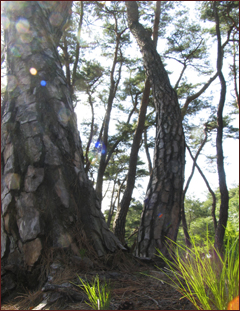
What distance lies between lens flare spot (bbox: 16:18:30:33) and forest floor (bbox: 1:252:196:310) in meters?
1.95

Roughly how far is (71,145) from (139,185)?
642 inches

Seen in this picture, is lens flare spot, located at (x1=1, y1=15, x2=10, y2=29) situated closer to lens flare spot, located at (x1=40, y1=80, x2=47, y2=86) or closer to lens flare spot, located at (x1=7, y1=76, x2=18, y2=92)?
lens flare spot, located at (x1=7, y1=76, x2=18, y2=92)

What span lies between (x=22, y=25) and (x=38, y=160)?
1290 mm

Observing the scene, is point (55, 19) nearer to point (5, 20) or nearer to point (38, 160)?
point (5, 20)

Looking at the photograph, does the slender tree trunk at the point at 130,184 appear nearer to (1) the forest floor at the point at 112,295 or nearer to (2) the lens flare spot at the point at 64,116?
(2) the lens flare spot at the point at 64,116

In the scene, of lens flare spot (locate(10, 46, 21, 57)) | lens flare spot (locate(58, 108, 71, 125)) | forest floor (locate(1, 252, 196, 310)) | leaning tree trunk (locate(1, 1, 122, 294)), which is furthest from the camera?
lens flare spot (locate(10, 46, 21, 57))

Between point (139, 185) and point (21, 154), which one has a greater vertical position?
point (139, 185)

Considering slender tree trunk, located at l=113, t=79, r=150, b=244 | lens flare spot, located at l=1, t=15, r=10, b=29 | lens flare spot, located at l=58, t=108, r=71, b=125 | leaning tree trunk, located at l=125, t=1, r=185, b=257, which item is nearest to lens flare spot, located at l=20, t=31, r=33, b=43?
lens flare spot, located at l=1, t=15, r=10, b=29

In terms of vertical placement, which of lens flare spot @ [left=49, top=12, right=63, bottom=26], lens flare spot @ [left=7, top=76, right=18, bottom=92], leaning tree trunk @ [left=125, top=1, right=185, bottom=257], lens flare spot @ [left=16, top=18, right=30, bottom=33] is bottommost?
leaning tree trunk @ [left=125, top=1, right=185, bottom=257]

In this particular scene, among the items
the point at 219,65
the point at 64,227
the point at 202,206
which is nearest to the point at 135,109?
the point at 219,65

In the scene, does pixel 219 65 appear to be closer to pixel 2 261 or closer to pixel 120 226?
pixel 120 226

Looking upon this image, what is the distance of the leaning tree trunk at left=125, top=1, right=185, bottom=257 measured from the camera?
7.07 ft

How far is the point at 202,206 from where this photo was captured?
757 inches

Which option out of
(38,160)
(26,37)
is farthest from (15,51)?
(38,160)
